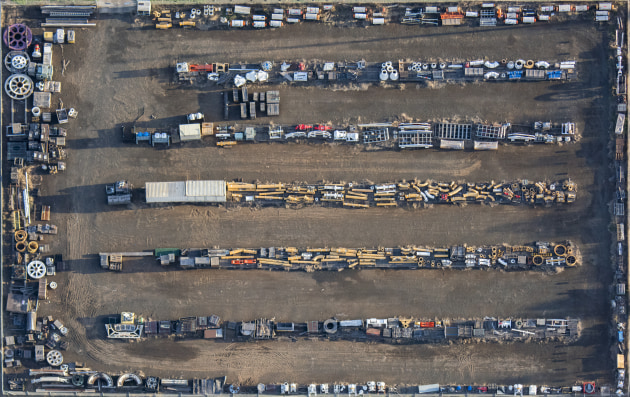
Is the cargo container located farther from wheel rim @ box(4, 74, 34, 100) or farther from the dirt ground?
wheel rim @ box(4, 74, 34, 100)

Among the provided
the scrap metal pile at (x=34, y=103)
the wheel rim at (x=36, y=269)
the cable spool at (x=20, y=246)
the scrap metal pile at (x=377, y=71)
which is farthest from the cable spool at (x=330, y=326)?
the cable spool at (x=20, y=246)

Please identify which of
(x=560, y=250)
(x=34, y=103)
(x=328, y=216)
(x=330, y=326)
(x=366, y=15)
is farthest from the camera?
(x=366, y=15)

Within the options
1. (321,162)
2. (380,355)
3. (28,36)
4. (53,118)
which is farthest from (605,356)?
(28,36)

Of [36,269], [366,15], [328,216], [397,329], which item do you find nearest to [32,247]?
[36,269]

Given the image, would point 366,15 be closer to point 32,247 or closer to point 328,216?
point 328,216

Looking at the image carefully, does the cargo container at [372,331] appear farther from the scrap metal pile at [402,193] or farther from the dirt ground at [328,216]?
the scrap metal pile at [402,193]

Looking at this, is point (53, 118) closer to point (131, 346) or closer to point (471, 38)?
point (131, 346)
